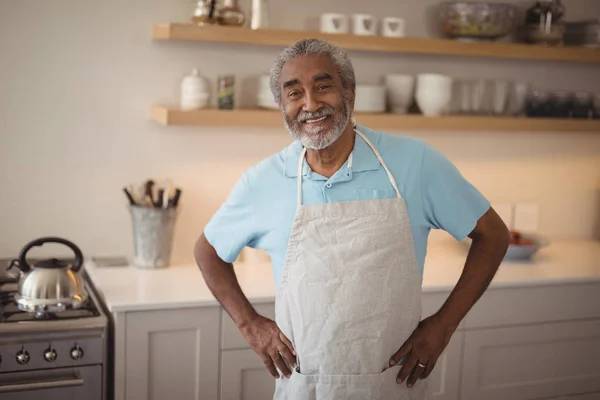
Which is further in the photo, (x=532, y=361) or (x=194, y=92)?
(x=532, y=361)

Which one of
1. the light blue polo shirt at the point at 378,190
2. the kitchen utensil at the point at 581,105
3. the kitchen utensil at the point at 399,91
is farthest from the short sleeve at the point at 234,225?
the kitchen utensil at the point at 581,105

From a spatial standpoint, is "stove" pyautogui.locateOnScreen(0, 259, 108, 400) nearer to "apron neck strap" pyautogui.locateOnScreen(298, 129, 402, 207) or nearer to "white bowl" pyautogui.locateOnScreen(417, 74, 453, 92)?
"apron neck strap" pyautogui.locateOnScreen(298, 129, 402, 207)

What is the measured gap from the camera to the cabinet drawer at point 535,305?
3121 millimetres

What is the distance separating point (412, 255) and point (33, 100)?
5.62 ft

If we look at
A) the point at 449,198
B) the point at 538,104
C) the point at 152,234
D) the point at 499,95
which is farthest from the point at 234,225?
the point at 538,104

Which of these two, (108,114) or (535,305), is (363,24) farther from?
(535,305)

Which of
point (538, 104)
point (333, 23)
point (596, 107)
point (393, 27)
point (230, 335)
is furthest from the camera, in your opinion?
point (596, 107)

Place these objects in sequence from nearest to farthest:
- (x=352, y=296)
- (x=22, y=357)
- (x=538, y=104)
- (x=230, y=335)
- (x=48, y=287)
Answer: (x=352, y=296), (x=22, y=357), (x=48, y=287), (x=230, y=335), (x=538, y=104)

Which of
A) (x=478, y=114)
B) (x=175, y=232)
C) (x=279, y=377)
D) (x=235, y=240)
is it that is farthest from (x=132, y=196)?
(x=478, y=114)

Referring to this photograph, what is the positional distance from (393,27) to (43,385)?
1.89 metres

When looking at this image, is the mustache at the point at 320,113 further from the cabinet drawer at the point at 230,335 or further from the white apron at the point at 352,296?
the cabinet drawer at the point at 230,335

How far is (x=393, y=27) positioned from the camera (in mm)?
3330

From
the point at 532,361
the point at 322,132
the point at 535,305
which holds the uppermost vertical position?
the point at 322,132

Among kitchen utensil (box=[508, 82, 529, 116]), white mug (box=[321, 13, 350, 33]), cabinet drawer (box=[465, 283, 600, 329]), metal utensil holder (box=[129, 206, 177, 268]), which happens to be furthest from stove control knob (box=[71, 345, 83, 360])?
kitchen utensil (box=[508, 82, 529, 116])
